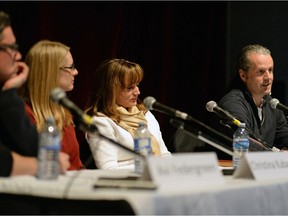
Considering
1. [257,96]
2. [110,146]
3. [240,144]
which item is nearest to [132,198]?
[240,144]

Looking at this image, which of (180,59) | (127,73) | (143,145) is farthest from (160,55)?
(143,145)

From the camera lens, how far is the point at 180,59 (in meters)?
5.40

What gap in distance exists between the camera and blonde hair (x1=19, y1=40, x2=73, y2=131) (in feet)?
8.80

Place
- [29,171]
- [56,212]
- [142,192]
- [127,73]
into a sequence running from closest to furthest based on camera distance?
[142,192] < [56,212] < [29,171] < [127,73]

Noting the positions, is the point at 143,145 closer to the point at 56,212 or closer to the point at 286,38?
the point at 56,212

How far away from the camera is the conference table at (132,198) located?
5.51ft

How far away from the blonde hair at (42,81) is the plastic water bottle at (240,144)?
78cm

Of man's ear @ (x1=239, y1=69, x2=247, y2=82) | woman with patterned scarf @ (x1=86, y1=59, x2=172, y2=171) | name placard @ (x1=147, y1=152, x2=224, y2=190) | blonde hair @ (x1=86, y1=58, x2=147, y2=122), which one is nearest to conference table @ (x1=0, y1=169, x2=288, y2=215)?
name placard @ (x1=147, y1=152, x2=224, y2=190)

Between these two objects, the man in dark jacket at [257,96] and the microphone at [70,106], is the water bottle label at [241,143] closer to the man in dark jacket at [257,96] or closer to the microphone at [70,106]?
the microphone at [70,106]

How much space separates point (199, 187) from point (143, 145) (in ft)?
1.92

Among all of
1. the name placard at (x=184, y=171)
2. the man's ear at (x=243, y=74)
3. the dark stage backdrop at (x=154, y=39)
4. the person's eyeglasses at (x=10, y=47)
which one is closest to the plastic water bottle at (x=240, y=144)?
the name placard at (x=184, y=171)

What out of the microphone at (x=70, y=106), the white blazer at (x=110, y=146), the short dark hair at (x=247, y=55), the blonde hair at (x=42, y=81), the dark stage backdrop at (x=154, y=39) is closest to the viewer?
the microphone at (x=70, y=106)

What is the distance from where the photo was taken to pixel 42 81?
269 cm

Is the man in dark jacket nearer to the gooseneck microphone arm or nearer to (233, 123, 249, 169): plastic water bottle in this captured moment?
(233, 123, 249, 169): plastic water bottle
